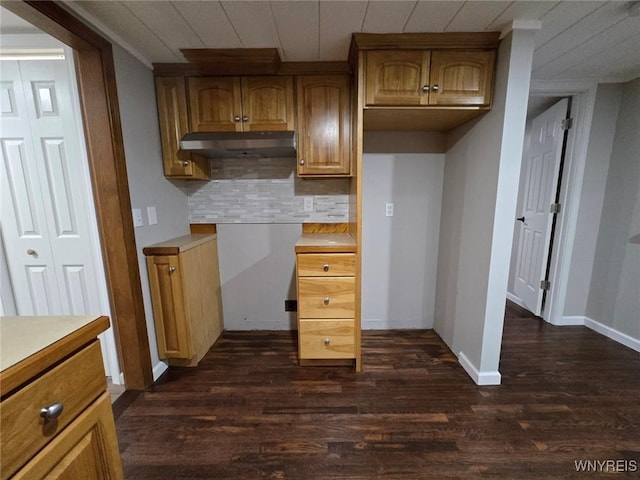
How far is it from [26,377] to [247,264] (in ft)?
6.02

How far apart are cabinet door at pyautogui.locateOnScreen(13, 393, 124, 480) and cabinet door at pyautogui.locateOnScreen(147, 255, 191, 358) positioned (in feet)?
3.52

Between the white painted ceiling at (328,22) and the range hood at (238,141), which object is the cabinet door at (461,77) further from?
the range hood at (238,141)

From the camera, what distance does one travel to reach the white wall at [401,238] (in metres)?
2.23

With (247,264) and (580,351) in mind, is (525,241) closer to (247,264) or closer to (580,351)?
(580,351)

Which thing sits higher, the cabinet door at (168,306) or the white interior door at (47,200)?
the white interior door at (47,200)

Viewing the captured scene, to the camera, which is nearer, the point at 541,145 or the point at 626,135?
the point at 626,135

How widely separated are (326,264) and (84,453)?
1.30 m

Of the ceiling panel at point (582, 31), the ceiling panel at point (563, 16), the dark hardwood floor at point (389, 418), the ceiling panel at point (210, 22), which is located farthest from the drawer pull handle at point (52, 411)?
the ceiling panel at point (582, 31)

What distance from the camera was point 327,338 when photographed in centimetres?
184

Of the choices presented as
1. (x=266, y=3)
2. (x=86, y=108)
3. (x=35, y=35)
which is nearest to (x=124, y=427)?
(x=86, y=108)

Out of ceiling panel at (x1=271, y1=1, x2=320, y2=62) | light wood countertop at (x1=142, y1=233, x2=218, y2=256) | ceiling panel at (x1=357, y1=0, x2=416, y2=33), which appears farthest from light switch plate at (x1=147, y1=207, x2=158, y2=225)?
ceiling panel at (x1=357, y1=0, x2=416, y2=33)

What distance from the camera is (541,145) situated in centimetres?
265

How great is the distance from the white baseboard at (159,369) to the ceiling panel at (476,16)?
276 cm

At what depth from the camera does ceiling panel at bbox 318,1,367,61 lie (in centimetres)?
128
